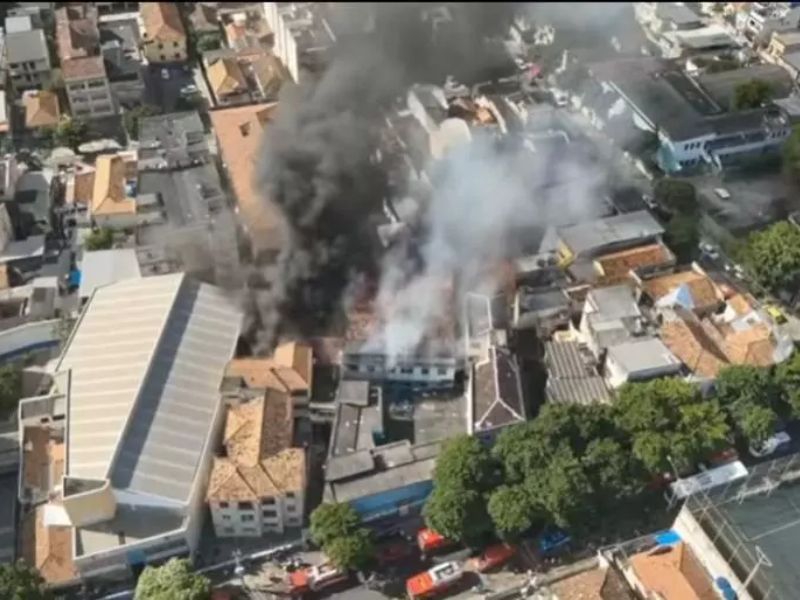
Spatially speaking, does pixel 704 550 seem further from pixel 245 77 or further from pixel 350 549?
pixel 245 77

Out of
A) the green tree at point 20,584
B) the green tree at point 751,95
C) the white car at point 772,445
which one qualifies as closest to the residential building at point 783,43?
the green tree at point 751,95

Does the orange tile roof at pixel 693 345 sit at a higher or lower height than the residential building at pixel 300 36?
lower

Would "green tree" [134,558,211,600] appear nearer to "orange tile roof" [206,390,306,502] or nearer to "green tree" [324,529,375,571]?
"orange tile roof" [206,390,306,502]

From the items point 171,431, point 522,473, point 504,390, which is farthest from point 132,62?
point 522,473

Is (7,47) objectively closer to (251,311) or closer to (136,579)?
(251,311)

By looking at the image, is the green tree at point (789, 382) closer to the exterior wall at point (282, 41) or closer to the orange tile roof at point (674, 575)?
the orange tile roof at point (674, 575)

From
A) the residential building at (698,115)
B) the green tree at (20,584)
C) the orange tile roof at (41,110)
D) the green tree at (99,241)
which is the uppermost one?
the orange tile roof at (41,110)

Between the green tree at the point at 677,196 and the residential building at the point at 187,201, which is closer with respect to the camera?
the residential building at the point at 187,201
